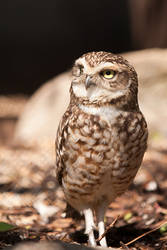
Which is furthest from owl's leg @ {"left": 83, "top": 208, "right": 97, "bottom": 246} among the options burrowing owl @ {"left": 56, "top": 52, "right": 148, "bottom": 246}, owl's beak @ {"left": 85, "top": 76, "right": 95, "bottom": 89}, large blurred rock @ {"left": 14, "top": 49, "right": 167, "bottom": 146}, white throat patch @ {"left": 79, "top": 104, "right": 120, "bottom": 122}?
large blurred rock @ {"left": 14, "top": 49, "right": 167, "bottom": 146}

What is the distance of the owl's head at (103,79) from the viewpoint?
2.95 metres

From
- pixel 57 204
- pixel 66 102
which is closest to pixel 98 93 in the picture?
pixel 57 204

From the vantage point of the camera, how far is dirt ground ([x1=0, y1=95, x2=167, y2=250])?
3.57 m

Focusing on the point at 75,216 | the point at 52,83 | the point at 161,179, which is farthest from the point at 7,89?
the point at 75,216

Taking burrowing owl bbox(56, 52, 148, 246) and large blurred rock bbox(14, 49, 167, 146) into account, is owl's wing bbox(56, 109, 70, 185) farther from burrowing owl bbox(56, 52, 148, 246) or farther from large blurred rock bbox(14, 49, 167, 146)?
large blurred rock bbox(14, 49, 167, 146)

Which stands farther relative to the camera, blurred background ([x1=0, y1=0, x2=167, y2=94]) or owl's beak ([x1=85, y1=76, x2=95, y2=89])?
blurred background ([x1=0, y1=0, x2=167, y2=94])

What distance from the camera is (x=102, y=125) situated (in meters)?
3.03

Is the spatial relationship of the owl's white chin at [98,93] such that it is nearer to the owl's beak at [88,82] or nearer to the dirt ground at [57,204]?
the owl's beak at [88,82]

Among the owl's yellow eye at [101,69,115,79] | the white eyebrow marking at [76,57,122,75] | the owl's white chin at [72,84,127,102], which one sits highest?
the white eyebrow marking at [76,57,122,75]

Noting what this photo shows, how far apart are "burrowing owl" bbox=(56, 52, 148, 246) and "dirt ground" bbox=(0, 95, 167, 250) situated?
1.74 feet

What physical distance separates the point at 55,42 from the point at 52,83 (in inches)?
329

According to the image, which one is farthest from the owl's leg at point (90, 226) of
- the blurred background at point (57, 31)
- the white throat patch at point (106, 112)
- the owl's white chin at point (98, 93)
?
the blurred background at point (57, 31)

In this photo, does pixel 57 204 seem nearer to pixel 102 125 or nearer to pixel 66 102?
pixel 102 125

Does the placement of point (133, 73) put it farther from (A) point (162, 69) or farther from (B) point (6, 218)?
(A) point (162, 69)
